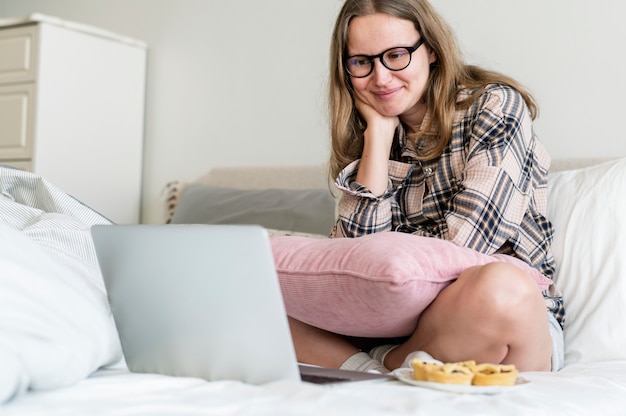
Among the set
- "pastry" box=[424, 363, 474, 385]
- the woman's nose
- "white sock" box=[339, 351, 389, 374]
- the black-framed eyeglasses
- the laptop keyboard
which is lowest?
"white sock" box=[339, 351, 389, 374]

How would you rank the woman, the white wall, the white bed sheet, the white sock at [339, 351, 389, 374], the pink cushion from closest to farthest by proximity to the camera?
the white bed sheet
the pink cushion
the white sock at [339, 351, 389, 374]
the woman
the white wall

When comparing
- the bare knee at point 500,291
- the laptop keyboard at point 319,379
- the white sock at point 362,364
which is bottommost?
the white sock at point 362,364

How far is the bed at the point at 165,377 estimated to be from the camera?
0.87 meters

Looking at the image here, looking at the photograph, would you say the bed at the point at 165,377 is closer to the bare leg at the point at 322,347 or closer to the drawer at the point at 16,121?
the bare leg at the point at 322,347

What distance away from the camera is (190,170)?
3.23 metres

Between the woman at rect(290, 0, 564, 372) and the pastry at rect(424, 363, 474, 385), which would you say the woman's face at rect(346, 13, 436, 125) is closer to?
the woman at rect(290, 0, 564, 372)

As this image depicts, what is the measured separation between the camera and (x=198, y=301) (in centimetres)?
95

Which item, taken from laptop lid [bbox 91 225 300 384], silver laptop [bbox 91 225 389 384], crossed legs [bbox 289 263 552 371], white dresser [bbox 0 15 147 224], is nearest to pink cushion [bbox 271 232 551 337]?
crossed legs [bbox 289 263 552 371]

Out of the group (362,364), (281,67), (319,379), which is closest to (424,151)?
(362,364)

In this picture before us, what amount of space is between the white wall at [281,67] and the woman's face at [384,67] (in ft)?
2.38

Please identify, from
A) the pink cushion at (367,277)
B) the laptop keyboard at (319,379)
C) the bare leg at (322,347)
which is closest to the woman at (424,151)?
the bare leg at (322,347)

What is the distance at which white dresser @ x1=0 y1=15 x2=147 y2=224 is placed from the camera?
121 inches

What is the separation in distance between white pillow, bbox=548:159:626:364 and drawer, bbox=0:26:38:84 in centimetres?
206

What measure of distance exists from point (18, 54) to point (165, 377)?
94.7 inches
